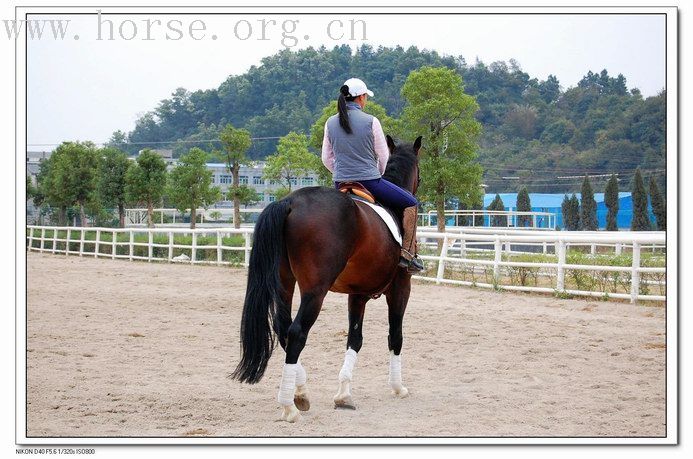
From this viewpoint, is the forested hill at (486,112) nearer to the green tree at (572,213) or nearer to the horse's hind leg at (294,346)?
the green tree at (572,213)

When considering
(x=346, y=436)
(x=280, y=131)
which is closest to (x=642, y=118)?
(x=280, y=131)

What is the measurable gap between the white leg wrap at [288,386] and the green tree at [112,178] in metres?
Result: 33.6

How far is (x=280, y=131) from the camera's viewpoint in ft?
160

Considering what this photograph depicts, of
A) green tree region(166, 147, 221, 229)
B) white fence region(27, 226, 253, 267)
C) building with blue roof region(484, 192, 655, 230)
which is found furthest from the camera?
green tree region(166, 147, 221, 229)

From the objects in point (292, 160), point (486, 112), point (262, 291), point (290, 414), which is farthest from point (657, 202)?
point (486, 112)

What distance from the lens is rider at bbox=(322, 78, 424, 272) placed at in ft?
21.0

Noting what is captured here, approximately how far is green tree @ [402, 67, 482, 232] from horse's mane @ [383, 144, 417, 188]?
A: 19.8 metres

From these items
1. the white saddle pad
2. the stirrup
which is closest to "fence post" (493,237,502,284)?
the stirrup

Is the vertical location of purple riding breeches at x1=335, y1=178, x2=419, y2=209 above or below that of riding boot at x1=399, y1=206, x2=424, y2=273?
above

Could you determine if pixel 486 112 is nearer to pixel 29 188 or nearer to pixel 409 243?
pixel 29 188

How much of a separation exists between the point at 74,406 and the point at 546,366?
4.32 metres

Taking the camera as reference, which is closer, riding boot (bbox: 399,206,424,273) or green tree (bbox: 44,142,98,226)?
riding boot (bbox: 399,206,424,273)

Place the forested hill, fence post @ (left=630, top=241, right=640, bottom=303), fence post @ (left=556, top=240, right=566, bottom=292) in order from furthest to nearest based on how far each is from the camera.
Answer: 1. the forested hill
2. fence post @ (left=556, top=240, right=566, bottom=292)
3. fence post @ (left=630, top=241, right=640, bottom=303)

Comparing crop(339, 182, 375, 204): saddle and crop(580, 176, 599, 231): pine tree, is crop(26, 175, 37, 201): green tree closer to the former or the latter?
crop(339, 182, 375, 204): saddle
